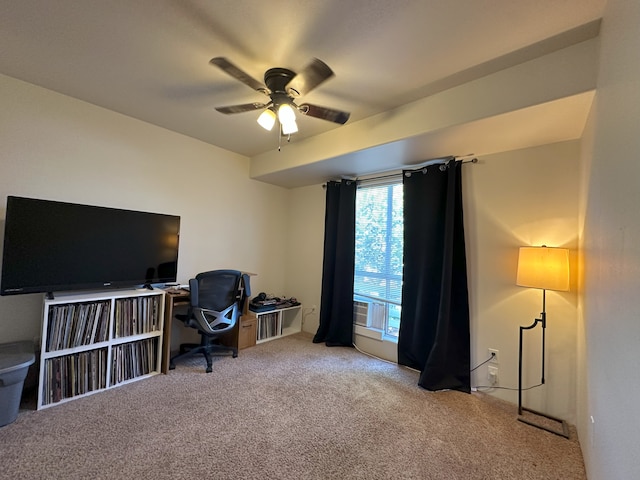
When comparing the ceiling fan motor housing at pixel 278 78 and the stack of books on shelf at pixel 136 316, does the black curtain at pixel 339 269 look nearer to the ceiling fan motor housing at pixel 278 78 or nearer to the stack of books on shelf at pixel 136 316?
the ceiling fan motor housing at pixel 278 78

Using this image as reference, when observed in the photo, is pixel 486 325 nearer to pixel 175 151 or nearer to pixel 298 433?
pixel 298 433

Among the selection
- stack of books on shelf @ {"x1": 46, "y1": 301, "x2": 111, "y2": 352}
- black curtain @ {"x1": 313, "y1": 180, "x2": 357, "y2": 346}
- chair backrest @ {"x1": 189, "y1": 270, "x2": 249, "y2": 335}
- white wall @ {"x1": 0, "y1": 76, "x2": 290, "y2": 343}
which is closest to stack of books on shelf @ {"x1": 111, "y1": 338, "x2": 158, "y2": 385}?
stack of books on shelf @ {"x1": 46, "y1": 301, "x2": 111, "y2": 352}

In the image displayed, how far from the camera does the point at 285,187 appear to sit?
4.41 m

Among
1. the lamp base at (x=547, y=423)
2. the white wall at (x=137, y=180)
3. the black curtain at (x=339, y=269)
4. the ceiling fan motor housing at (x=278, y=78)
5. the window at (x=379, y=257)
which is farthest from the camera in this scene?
the black curtain at (x=339, y=269)

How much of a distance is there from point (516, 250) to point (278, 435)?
2408mm

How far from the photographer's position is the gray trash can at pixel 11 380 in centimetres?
178

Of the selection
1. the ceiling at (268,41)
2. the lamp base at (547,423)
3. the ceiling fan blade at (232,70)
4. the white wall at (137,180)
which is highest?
the ceiling at (268,41)

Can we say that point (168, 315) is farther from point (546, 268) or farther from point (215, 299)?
point (546, 268)

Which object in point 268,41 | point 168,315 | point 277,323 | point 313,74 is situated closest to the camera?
point 313,74

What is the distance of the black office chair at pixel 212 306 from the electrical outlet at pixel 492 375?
2.53 m

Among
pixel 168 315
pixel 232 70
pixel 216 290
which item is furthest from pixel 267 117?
pixel 168 315

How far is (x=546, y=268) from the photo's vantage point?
203 centimetres

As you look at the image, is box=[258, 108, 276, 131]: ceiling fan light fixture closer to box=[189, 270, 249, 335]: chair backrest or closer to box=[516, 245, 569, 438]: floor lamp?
box=[189, 270, 249, 335]: chair backrest

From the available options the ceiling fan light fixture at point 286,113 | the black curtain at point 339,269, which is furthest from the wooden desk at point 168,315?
the ceiling fan light fixture at point 286,113
